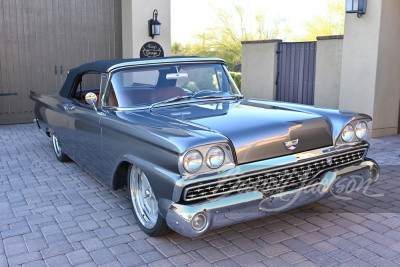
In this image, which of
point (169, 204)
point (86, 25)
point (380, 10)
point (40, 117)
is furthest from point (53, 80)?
point (169, 204)

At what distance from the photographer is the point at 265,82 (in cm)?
1094

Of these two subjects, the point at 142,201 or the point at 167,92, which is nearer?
the point at 142,201

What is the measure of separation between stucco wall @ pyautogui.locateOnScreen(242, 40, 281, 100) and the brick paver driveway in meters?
6.34

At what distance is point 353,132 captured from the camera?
11.6 ft

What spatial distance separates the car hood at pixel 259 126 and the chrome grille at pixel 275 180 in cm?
12

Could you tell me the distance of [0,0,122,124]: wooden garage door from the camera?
8.91m

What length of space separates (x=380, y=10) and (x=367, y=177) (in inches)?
172

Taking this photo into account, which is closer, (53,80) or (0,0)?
(0,0)

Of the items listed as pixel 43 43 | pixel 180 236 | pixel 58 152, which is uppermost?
pixel 43 43

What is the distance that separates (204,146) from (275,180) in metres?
0.67

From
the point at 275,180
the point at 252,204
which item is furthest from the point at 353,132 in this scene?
the point at 252,204

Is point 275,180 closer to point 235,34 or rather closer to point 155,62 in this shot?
point 155,62

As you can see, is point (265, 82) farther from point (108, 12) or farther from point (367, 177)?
point (367, 177)

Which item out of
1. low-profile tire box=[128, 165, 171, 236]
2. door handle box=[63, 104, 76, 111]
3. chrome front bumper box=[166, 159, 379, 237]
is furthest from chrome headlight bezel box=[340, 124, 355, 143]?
door handle box=[63, 104, 76, 111]
